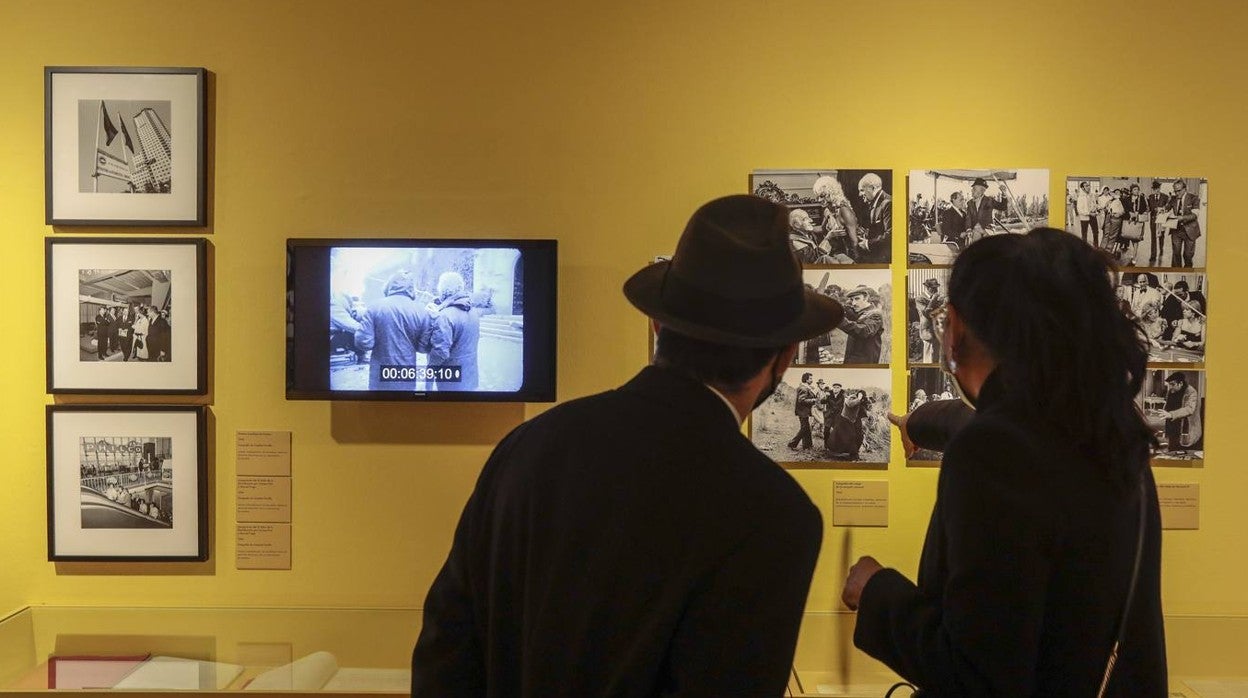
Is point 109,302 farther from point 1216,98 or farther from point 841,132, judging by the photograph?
point 1216,98

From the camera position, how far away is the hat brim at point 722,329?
1298 mm

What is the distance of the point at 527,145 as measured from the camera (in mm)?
2596

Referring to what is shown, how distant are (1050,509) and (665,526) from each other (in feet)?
1.99

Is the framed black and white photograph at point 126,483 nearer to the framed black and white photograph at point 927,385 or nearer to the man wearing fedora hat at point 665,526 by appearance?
the man wearing fedora hat at point 665,526

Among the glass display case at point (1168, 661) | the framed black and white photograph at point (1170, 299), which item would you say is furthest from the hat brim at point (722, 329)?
the framed black and white photograph at point (1170, 299)

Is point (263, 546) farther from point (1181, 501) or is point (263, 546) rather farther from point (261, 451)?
point (1181, 501)

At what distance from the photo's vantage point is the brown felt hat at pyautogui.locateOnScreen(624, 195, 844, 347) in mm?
1324

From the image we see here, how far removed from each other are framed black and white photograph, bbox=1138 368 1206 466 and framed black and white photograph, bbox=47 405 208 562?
2521mm

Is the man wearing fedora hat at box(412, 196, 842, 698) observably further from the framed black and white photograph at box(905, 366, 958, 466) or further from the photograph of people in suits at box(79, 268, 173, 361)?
the photograph of people in suits at box(79, 268, 173, 361)

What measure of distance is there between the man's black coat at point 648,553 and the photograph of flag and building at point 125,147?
176cm

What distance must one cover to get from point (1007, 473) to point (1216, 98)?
172 cm

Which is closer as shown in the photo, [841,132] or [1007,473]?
[1007,473]

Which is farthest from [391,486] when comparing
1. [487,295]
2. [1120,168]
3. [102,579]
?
[1120,168]

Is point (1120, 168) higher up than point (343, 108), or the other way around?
point (343, 108)
